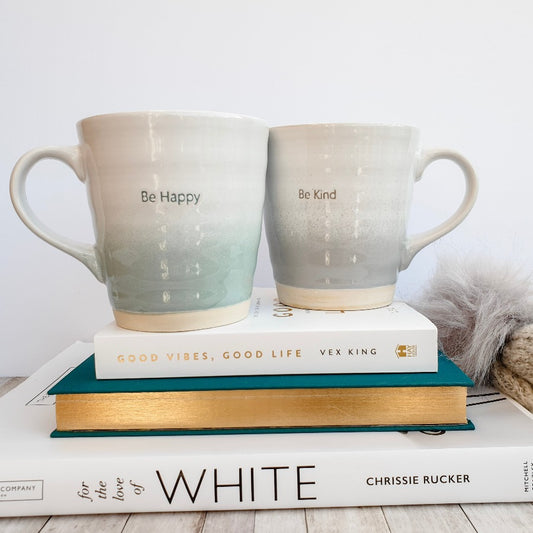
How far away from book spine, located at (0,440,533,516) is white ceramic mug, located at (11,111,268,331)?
0.37 feet

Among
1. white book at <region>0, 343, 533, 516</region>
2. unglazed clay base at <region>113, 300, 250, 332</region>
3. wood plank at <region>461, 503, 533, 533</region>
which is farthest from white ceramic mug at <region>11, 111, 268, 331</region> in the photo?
wood plank at <region>461, 503, 533, 533</region>

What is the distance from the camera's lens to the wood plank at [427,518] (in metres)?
0.37

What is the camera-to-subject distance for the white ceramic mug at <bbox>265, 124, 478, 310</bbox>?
477 mm

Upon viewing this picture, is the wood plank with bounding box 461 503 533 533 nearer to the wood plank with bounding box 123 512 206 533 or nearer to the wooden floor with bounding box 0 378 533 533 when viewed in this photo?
the wooden floor with bounding box 0 378 533 533

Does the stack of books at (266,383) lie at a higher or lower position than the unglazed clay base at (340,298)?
lower

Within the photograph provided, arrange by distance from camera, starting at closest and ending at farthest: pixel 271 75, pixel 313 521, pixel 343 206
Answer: pixel 313 521
pixel 343 206
pixel 271 75

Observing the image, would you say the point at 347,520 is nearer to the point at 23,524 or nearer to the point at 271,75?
the point at 23,524

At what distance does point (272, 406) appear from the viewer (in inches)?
17.3

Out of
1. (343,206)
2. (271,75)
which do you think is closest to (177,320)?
(343,206)

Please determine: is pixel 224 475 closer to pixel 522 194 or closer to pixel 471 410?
pixel 471 410

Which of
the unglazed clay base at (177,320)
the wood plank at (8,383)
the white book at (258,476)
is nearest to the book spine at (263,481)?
the white book at (258,476)

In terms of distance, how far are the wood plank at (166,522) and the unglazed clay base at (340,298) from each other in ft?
0.69

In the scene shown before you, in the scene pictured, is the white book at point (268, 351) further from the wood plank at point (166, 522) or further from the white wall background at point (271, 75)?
the white wall background at point (271, 75)

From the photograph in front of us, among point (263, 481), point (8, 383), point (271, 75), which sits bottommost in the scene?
point (8, 383)
